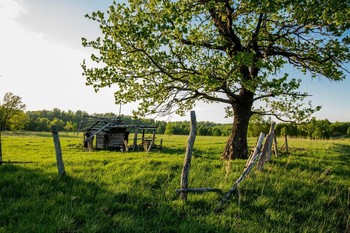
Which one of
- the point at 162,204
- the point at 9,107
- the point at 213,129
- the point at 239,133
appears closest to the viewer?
the point at 162,204

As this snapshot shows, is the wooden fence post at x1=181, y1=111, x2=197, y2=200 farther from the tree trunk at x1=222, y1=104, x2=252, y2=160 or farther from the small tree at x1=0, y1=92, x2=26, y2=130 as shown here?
the small tree at x1=0, y1=92, x2=26, y2=130

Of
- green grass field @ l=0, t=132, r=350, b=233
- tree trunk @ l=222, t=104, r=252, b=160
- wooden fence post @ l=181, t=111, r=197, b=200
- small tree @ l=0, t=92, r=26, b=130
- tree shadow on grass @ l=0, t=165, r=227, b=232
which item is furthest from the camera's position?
small tree @ l=0, t=92, r=26, b=130

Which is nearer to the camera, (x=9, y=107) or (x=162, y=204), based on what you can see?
(x=162, y=204)

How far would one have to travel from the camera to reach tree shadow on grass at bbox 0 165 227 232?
17.8ft

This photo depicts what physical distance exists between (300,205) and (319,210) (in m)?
0.54

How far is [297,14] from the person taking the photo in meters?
11.5

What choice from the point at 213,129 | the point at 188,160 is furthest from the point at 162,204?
the point at 213,129

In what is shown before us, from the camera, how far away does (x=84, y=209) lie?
6266 millimetres

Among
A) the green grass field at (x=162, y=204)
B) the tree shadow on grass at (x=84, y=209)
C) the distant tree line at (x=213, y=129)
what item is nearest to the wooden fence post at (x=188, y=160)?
the green grass field at (x=162, y=204)

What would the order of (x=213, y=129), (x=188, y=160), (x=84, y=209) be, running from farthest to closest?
(x=213, y=129), (x=188, y=160), (x=84, y=209)

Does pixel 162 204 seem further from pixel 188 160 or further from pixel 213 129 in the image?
pixel 213 129

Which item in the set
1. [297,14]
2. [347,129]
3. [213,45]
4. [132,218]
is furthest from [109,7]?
[347,129]

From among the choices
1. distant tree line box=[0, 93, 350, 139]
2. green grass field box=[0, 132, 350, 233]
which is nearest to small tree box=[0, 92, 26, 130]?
distant tree line box=[0, 93, 350, 139]

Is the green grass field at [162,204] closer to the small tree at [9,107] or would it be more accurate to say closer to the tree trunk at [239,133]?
the tree trunk at [239,133]
